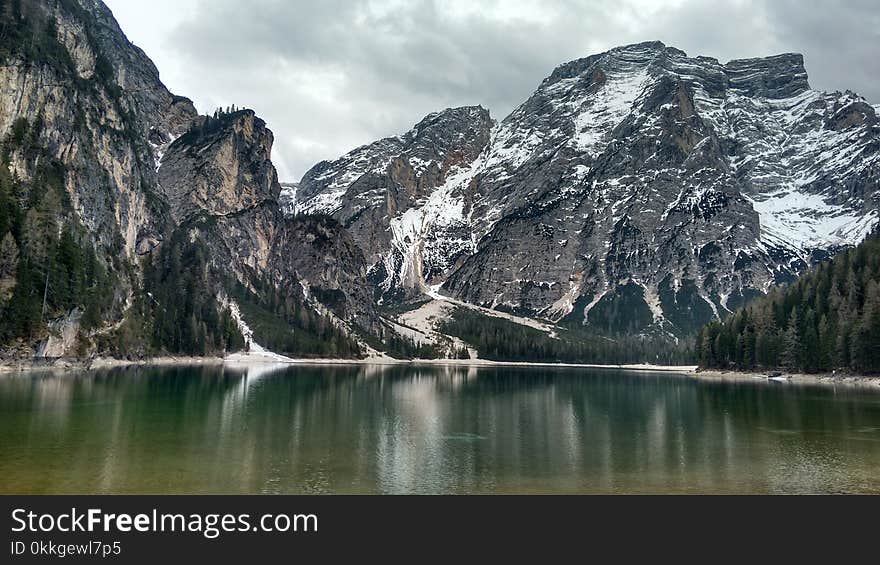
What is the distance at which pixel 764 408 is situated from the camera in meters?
79.1

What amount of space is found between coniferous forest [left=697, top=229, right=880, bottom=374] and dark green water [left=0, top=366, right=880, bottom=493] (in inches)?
1550

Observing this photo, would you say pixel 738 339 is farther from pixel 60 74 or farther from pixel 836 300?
pixel 60 74

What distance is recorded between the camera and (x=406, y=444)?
156 ft

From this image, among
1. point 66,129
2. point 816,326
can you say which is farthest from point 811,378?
point 66,129

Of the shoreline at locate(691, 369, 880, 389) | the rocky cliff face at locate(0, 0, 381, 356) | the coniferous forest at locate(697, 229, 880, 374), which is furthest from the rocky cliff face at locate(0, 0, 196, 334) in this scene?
the coniferous forest at locate(697, 229, 880, 374)

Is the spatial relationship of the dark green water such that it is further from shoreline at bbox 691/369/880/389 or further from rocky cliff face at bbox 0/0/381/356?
shoreline at bbox 691/369/880/389

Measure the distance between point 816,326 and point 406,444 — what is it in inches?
4667

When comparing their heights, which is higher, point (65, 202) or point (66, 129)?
point (66, 129)

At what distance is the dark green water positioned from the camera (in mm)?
33719

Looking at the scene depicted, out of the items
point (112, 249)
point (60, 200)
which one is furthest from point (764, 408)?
point (112, 249)

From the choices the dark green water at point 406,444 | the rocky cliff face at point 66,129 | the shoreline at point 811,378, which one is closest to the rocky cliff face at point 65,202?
the rocky cliff face at point 66,129

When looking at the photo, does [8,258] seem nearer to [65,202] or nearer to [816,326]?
[65,202]
